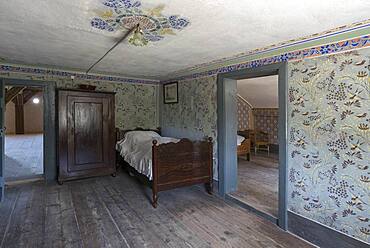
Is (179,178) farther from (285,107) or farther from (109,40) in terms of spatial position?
(109,40)

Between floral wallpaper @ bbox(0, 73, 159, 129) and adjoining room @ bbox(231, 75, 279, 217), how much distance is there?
216 centimetres

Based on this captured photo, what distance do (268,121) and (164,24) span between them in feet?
19.1

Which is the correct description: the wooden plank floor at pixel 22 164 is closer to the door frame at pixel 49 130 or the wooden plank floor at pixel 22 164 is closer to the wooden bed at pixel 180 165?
the door frame at pixel 49 130

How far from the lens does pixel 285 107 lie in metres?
2.48

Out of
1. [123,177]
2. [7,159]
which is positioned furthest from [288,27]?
[7,159]

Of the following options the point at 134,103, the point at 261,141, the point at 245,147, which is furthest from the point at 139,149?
the point at 261,141

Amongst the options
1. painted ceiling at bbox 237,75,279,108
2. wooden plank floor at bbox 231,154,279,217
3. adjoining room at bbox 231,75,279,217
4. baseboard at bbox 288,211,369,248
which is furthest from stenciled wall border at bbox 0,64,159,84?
baseboard at bbox 288,211,369,248

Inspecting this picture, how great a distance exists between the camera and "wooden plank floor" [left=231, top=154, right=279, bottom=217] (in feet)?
10.0

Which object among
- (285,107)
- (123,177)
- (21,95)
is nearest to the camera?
(285,107)

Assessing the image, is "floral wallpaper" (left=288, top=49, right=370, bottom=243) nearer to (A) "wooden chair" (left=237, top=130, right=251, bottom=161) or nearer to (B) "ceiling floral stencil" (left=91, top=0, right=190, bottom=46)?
(B) "ceiling floral stencil" (left=91, top=0, right=190, bottom=46)

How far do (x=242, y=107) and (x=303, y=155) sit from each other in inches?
200

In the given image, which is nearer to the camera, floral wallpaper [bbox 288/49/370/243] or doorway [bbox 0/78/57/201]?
floral wallpaper [bbox 288/49/370/243]

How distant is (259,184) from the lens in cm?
392

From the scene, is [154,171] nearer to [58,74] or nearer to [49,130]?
[49,130]
